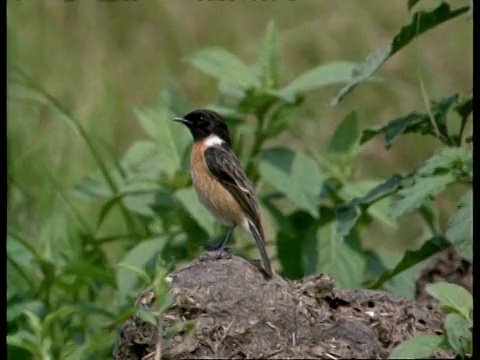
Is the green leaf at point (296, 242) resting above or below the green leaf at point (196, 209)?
below

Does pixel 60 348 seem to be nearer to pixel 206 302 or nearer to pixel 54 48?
pixel 206 302

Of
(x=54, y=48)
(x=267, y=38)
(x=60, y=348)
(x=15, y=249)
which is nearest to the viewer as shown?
(x=60, y=348)

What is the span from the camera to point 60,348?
614 cm

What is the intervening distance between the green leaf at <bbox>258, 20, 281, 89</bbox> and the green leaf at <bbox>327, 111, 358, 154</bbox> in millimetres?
441

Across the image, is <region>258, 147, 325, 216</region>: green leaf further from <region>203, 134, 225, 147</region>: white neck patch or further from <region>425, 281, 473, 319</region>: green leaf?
<region>425, 281, 473, 319</region>: green leaf

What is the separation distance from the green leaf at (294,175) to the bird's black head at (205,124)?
0.83 ft

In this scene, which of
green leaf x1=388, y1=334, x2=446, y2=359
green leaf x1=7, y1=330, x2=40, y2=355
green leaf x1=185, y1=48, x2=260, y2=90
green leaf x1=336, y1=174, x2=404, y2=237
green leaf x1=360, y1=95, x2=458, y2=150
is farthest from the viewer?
green leaf x1=185, y1=48, x2=260, y2=90

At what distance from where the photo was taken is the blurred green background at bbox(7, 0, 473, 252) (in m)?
10.1

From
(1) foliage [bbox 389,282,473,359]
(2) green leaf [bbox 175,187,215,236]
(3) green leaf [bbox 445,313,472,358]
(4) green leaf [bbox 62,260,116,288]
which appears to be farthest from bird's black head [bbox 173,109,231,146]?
(3) green leaf [bbox 445,313,472,358]

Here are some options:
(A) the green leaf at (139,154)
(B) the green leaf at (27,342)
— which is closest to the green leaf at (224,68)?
(A) the green leaf at (139,154)

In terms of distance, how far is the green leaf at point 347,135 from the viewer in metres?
7.16

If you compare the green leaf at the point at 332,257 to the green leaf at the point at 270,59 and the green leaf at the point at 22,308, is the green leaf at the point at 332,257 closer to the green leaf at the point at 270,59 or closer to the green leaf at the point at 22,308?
the green leaf at the point at 270,59
